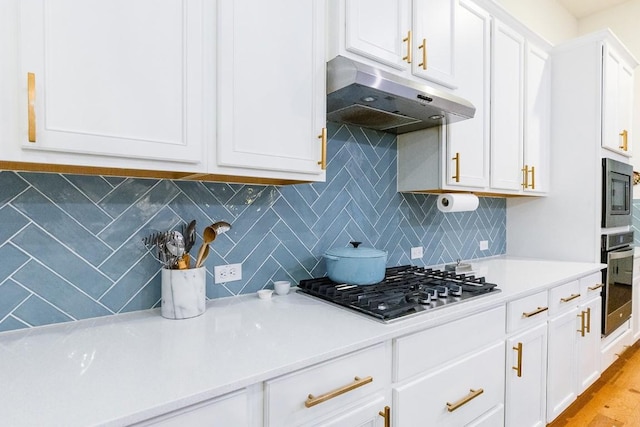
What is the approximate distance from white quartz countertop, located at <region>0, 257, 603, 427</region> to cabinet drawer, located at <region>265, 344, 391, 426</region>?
0.04 meters

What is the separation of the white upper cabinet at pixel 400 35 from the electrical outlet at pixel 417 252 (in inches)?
37.8

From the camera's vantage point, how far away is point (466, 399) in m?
1.40

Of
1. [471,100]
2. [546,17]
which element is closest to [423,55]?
[471,100]

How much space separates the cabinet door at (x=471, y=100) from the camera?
1.97 m

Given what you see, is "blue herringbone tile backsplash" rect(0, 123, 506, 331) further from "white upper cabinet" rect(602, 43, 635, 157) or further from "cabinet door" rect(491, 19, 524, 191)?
"white upper cabinet" rect(602, 43, 635, 157)

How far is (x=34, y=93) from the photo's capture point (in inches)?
33.3

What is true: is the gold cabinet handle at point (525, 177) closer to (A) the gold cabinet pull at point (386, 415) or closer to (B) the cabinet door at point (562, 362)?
(B) the cabinet door at point (562, 362)

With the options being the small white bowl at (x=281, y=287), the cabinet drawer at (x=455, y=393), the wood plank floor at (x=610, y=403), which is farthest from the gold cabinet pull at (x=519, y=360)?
the small white bowl at (x=281, y=287)

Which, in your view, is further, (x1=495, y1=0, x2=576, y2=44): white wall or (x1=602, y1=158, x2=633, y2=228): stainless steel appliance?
(x1=495, y1=0, x2=576, y2=44): white wall

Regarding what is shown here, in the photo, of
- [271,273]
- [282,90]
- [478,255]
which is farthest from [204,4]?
[478,255]

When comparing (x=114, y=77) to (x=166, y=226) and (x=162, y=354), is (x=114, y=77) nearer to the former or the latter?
(x=166, y=226)

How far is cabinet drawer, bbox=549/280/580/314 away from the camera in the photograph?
1945 mm

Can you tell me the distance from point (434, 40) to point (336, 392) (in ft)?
5.37

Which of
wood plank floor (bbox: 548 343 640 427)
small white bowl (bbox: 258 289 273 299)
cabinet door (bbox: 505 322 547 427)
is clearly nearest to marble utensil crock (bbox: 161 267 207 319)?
small white bowl (bbox: 258 289 273 299)
